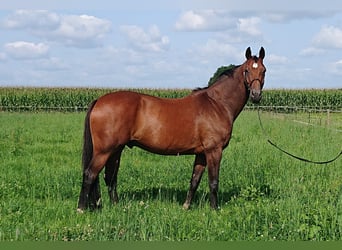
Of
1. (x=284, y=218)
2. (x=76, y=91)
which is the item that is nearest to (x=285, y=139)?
(x=284, y=218)

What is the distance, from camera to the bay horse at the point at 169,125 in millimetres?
7020

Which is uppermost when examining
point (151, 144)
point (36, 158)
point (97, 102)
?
point (97, 102)

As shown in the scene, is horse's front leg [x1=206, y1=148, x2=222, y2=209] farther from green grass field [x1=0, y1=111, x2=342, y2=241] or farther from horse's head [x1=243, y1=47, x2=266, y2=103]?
horse's head [x1=243, y1=47, x2=266, y2=103]

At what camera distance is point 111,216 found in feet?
18.6

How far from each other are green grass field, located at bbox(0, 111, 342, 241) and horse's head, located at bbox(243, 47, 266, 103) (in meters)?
1.54

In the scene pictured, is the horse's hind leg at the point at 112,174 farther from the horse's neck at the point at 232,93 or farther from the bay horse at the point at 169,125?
the horse's neck at the point at 232,93

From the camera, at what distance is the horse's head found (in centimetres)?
724

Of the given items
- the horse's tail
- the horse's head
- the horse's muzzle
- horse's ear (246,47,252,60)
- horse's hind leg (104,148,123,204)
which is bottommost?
horse's hind leg (104,148,123,204)

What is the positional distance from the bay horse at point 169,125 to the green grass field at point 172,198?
56 centimetres

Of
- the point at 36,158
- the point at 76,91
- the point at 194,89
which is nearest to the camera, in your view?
the point at 194,89

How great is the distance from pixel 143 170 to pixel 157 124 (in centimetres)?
288

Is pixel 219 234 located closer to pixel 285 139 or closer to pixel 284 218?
pixel 284 218

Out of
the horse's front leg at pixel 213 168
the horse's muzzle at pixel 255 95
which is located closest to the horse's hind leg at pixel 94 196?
the horse's front leg at pixel 213 168

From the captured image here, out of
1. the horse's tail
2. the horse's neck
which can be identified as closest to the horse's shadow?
the horse's tail
